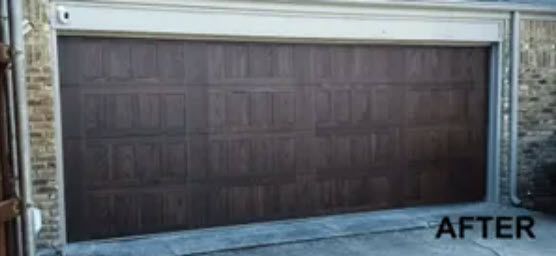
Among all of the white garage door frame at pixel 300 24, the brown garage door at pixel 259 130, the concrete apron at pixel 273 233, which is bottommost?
the concrete apron at pixel 273 233

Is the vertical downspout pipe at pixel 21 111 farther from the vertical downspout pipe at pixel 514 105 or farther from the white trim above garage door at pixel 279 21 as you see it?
the vertical downspout pipe at pixel 514 105

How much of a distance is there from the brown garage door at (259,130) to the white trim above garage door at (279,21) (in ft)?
0.69

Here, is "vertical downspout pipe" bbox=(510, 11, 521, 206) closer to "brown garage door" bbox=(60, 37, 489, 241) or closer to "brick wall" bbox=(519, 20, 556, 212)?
"brick wall" bbox=(519, 20, 556, 212)

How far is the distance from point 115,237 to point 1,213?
388cm

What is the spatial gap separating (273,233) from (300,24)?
2389 millimetres

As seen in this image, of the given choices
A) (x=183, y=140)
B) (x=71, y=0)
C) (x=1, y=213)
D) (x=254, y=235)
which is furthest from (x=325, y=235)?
(x=1, y=213)

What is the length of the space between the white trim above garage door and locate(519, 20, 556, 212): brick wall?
0.55 metres

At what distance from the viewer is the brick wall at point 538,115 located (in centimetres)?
815

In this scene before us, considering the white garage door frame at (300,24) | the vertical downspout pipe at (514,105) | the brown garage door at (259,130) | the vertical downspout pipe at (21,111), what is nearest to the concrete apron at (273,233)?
the brown garage door at (259,130)

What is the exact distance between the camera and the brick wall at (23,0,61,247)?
19.1ft

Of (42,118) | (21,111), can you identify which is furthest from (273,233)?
(21,111)

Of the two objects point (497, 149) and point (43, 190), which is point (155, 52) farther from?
point (497, 149)

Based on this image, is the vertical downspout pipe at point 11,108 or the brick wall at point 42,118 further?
the brick wall at point 42,118

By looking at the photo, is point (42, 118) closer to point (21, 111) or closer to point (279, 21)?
point (279, 21)
